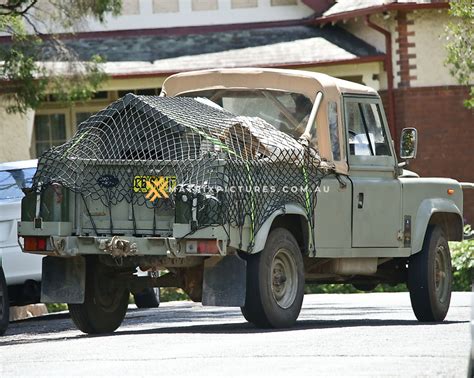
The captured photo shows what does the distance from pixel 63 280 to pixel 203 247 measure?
63.3 inches

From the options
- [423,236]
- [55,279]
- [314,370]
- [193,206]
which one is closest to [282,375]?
[314,370]

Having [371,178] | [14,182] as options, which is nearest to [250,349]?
[371,178]

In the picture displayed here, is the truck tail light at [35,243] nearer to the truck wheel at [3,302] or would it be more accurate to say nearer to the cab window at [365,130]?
the truck wheel at [3,302]

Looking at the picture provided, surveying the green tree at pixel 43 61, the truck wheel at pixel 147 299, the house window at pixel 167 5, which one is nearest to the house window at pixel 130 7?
the house window at pixel 167 5

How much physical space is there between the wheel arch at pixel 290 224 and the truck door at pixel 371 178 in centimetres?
61

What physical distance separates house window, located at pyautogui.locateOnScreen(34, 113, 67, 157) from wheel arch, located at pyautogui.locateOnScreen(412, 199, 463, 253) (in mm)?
17407

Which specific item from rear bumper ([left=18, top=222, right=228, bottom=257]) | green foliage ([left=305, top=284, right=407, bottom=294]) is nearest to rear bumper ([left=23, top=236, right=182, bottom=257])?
rear bumper ([left=18, top=222, right=228, bottom=257])

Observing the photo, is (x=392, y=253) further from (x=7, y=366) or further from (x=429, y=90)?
(x=429, y=90)

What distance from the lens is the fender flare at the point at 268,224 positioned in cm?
1327

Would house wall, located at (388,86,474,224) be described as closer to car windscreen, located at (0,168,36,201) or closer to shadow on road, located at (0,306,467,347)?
shadow on road, located at (0,306,467,347)

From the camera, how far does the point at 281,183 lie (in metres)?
13.7

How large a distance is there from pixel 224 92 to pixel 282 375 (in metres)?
5.80

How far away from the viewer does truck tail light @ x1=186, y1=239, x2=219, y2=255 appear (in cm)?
1293

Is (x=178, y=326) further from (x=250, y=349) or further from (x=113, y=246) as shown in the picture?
(x=250, y=349)
